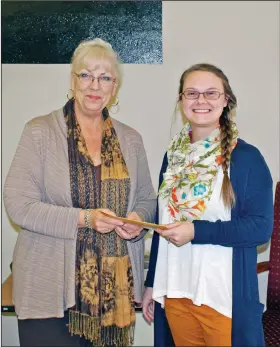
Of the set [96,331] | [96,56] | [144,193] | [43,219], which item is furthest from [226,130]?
[96,331]

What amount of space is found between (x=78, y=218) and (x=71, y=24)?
929 mm

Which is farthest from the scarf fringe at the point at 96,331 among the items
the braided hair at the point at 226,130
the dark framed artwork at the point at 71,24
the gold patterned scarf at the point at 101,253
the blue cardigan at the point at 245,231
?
the dark framed artwork at the point at 71,24

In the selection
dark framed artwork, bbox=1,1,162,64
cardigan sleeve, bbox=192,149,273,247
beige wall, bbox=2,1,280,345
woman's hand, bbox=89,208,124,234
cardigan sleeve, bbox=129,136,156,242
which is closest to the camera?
cardigan sleeve, bbox=192,149,273,247

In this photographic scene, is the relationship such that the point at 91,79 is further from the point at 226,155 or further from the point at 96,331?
the point at 96,331

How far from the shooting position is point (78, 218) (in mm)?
1584

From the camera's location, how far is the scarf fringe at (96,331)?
169 cm

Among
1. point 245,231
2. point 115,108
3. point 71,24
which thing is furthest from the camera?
point 115,108

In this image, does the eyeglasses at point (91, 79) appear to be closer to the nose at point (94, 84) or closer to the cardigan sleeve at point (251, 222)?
the nose at point (94, 84)

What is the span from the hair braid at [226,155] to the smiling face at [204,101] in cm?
5

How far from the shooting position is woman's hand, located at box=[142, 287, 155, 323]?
68.5 inches

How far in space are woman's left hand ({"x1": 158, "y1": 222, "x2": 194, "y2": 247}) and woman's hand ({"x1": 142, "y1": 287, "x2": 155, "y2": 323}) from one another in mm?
362

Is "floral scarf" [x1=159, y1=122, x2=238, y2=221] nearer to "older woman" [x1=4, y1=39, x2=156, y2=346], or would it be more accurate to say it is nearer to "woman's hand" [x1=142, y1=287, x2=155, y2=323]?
"older woman" [x1=4, y1=39, x2=156, y2=346]

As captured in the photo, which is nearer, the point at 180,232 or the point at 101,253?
the point at 180,232

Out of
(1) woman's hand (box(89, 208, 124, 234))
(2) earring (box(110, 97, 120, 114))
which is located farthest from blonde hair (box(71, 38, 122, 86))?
(1) woman's hand (box(89, 208, 124, 234))
